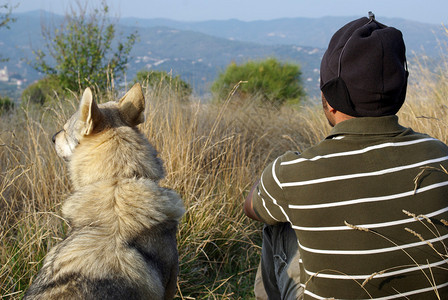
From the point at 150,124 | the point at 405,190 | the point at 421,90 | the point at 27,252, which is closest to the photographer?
the point at 405,190

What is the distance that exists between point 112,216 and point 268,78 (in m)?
9.41

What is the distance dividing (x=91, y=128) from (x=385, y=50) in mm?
1585

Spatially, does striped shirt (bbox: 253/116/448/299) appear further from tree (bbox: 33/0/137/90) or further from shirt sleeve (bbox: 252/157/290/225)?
tree (bbox: 33/0/137/90)

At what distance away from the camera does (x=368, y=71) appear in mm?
1860

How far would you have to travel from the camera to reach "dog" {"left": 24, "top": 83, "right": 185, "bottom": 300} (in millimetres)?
2057

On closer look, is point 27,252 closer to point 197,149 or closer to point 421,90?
point 197,149

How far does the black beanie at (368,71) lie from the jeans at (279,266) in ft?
3.11

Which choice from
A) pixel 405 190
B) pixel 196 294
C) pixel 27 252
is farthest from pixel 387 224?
pixel 27 252

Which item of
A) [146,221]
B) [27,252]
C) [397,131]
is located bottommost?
[27,252]

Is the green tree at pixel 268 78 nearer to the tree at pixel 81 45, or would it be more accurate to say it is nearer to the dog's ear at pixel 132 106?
the tree at pixel 81 45

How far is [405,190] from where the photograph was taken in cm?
177

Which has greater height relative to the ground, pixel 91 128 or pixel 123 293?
pixel 91 128

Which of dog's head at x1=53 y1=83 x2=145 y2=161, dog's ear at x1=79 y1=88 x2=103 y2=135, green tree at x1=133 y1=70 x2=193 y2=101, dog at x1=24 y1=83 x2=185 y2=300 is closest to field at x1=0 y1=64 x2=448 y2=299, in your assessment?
green tree at x1=133 y1=70 x2=193 y2=101

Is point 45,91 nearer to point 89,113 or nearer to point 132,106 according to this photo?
point 132,106
